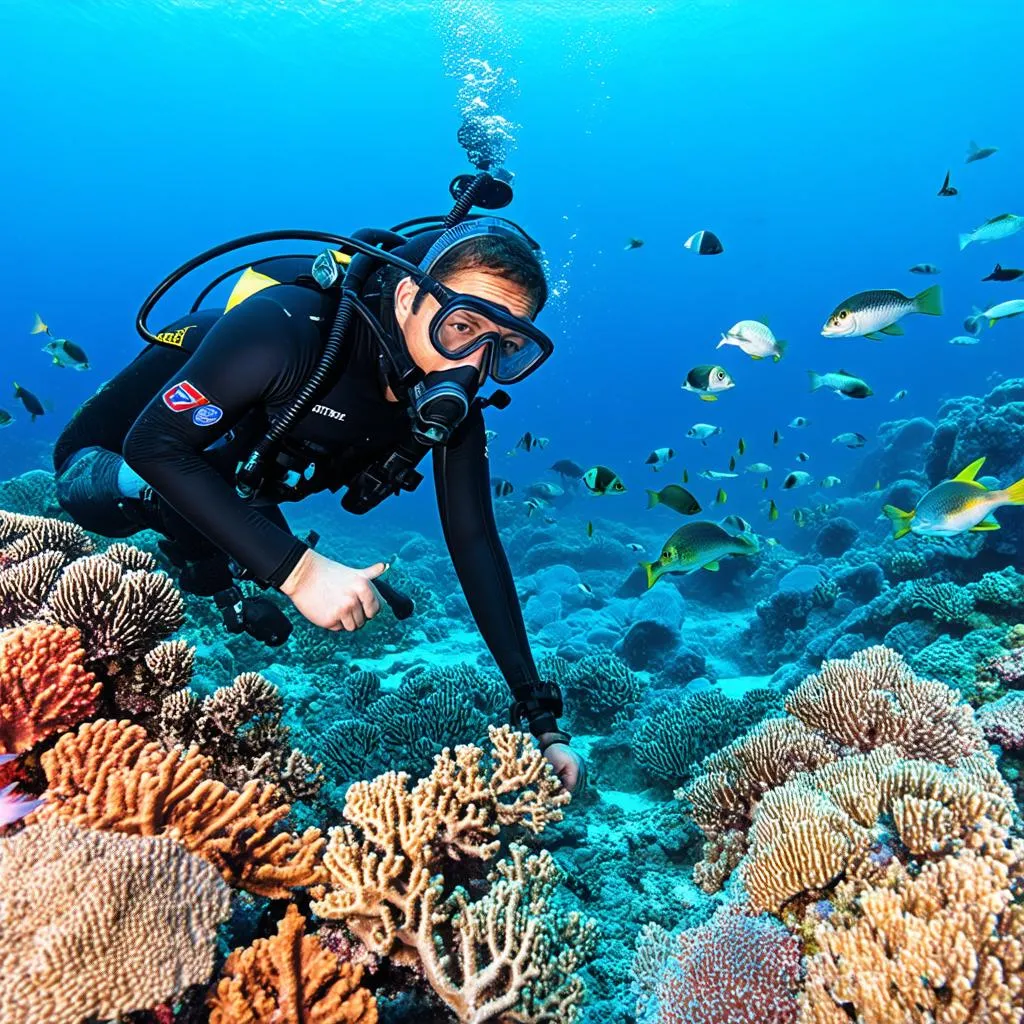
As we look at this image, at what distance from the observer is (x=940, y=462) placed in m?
12.9

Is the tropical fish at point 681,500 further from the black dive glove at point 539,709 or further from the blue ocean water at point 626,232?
the black dive glove at point 539,709

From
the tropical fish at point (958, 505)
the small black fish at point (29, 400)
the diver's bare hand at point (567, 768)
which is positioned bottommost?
the diver's bare hand at point (567, 768)

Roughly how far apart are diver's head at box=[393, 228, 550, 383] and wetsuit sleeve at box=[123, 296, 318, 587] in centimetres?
58

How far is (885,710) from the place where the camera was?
140 inches

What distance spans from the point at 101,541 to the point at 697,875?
9.25 metres

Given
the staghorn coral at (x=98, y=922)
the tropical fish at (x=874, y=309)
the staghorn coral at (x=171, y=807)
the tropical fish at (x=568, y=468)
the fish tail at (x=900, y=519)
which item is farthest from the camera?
the tropical fish at (x=568, y=468)

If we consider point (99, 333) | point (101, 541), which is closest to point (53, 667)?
point (101, 541)

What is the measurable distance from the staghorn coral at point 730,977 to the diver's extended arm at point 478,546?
4.18 ft

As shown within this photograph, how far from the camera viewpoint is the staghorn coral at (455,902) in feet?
6.06

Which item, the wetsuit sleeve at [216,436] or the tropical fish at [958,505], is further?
the tropical fish at [958,505]

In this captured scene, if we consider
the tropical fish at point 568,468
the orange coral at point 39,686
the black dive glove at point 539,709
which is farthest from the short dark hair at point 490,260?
the tropical fish at point 568,468

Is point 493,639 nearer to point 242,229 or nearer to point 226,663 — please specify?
point 226,663

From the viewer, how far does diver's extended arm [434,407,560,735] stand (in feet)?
9.60

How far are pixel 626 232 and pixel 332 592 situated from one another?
342 feet
